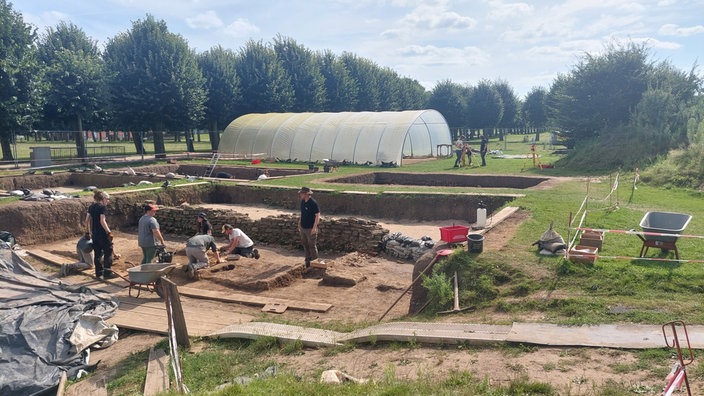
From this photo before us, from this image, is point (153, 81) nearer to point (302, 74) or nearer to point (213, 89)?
point (213, 89)

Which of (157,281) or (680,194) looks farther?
(680,194)

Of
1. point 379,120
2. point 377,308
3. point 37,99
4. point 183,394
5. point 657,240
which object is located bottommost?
point 377,308

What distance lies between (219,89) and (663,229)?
3697cm

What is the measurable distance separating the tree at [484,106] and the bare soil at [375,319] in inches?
1877

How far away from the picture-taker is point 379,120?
105 ft

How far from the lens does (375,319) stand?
8.10 m

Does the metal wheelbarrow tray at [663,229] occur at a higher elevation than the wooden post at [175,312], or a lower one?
higher

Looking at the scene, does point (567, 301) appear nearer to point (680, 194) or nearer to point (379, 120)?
point (680, 194)

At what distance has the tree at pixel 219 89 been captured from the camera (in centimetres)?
4006

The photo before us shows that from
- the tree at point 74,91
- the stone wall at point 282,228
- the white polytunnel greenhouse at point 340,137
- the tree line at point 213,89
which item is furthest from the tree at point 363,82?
the stone wall at point 282,228

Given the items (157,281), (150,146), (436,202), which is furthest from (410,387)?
(150,146)

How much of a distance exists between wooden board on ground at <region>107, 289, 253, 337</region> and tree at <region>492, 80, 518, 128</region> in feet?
203

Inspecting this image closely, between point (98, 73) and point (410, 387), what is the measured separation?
34.7 meters

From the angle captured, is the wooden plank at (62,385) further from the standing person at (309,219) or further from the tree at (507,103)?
the tree at (507,103)
